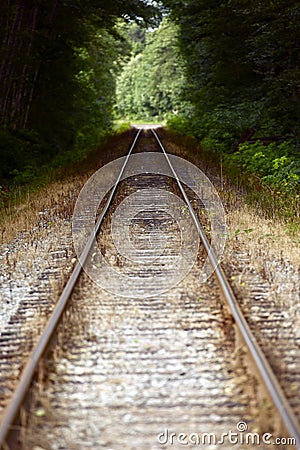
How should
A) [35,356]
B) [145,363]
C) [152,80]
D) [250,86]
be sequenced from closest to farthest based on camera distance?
[35,356]
[145,363]
[250,86]
[152,80]

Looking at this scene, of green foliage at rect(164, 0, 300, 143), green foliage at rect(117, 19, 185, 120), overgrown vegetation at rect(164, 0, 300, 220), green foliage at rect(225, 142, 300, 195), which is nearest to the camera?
green foliage at rect(225, 142, 300, 195)

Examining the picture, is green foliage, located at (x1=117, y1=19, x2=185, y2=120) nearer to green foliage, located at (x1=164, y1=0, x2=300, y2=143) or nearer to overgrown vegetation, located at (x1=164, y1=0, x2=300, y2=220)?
green foliage, located at (x1=164, y1=0, x2=300, y2=143)

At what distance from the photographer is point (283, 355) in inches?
189

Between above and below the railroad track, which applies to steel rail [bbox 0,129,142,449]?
above

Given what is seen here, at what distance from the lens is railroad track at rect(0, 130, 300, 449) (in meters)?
3.82

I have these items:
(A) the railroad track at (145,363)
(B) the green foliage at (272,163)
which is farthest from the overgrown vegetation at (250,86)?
(A) the railroad track at (145,363)

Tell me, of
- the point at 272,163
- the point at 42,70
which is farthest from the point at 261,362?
the point at 42,70

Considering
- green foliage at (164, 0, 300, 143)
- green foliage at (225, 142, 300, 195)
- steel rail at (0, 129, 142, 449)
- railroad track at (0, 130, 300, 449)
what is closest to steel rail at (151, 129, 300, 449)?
railroad track at (0, 130, 300, 449)

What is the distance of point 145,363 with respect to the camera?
473 centimetres

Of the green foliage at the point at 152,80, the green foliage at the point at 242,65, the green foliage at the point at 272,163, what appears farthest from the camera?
the green foliage at the point at 152,80

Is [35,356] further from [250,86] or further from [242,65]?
[250,86]

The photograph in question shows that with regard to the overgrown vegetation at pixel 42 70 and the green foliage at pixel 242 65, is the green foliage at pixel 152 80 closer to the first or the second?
the green foliage at pixel 242 65

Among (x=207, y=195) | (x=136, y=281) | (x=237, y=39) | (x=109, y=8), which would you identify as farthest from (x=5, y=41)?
(x=136, y=281)

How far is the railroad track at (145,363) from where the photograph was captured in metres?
3.82
